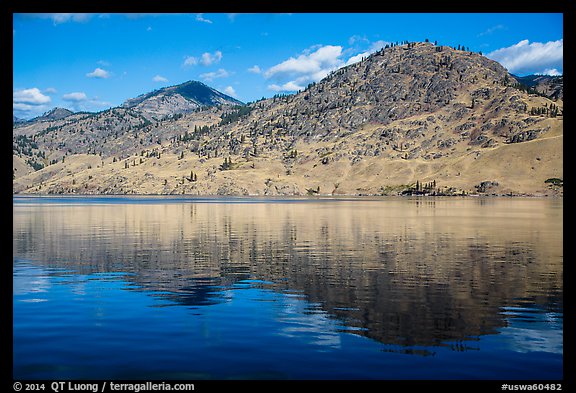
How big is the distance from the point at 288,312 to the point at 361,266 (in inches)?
791

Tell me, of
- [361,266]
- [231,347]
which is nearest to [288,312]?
[231,347]

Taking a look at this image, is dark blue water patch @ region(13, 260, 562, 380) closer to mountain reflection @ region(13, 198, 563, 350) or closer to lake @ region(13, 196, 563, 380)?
lake @ region(13, 196, 563, 380)

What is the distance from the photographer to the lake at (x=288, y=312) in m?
23.5

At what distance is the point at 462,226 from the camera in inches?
4058

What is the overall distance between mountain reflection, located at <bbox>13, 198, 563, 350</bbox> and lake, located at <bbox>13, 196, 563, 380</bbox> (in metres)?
0.19

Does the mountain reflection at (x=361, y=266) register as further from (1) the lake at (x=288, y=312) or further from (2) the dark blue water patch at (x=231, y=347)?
(2) the dark blue water patch at (x=231, y=347)

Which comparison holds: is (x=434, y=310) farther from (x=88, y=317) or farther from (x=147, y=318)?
(x=88, y=317)

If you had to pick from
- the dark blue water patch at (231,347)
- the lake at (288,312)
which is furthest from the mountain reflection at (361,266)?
the dark blue water patch at (231,347)

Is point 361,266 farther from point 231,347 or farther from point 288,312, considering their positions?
point 231,347

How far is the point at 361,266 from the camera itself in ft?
172

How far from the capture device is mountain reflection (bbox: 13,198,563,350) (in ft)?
107

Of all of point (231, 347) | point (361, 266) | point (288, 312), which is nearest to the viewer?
point (231, 347)

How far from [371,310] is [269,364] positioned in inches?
465

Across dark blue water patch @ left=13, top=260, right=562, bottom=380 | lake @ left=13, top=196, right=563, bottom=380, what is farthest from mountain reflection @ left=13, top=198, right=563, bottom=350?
dark blue water patch @ left=13, top=260, right=562, bottom=380
